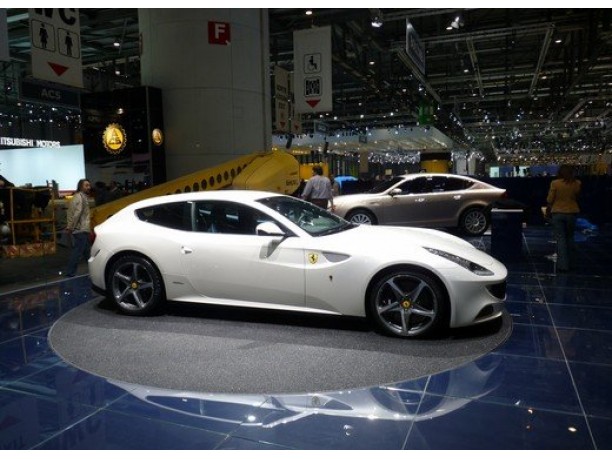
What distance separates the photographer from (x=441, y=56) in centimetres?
1838

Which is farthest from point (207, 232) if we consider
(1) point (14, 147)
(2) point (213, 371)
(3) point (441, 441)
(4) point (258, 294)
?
(1) point (14, 147)

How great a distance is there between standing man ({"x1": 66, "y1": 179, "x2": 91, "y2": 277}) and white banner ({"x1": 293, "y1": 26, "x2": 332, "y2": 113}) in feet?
19.5

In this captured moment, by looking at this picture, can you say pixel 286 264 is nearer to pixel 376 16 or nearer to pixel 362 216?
pixel 362 216

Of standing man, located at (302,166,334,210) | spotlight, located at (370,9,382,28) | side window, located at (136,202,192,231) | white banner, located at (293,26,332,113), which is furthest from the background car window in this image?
side window, located at (136,202,192,231)

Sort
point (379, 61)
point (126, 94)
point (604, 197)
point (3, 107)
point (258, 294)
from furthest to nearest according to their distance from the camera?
point (3, 107) < point (379, 61) < point (604, 197) < point (126, 94) < point (258, 294)

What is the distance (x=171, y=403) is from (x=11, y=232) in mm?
9895

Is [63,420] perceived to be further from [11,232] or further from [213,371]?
[11,232]

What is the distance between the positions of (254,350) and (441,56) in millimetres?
16512

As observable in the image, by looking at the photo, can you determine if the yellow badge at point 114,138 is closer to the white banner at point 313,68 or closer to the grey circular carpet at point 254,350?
the white banner at point 313,68

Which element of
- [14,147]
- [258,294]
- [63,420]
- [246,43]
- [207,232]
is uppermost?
[246,43]

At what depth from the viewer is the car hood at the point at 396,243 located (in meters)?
4.71

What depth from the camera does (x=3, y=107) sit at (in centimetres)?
2767

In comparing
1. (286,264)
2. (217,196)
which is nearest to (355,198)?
(217,196)

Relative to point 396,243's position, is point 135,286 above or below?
below
